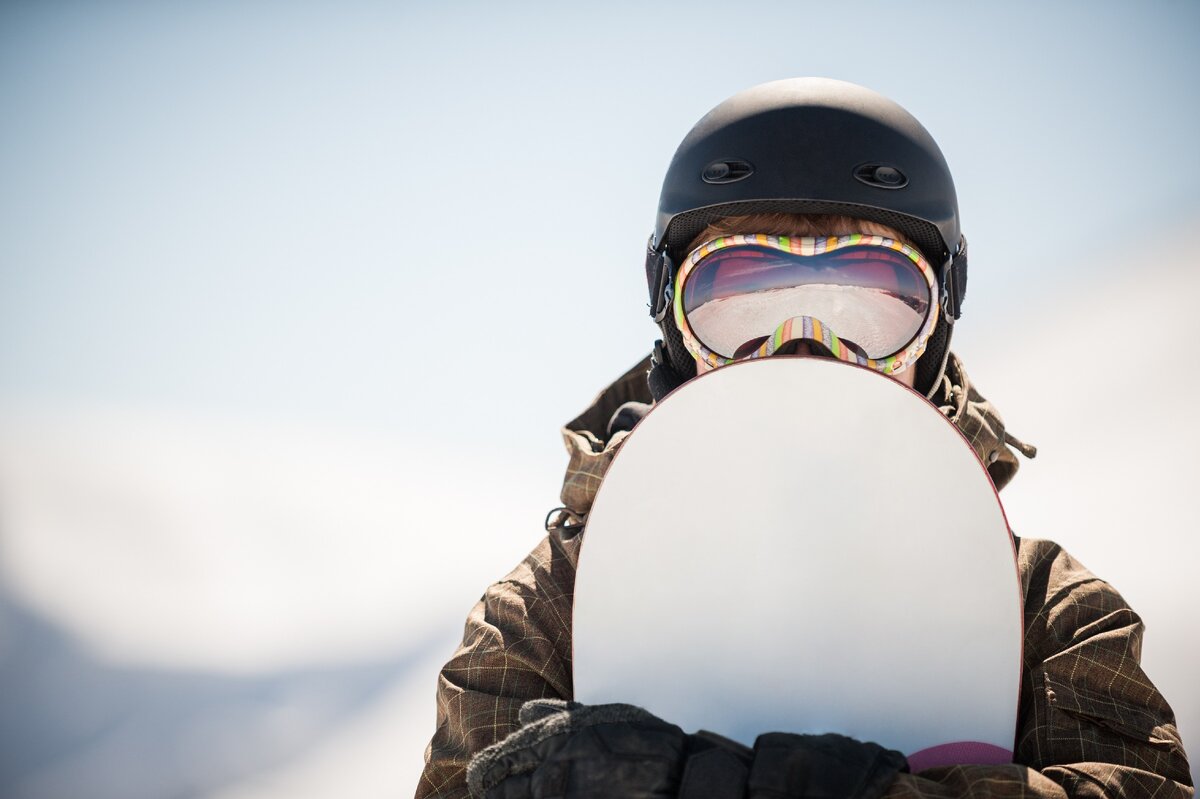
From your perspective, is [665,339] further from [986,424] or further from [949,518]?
[949,518]

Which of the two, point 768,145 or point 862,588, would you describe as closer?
point 862,588

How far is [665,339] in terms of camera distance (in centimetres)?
225

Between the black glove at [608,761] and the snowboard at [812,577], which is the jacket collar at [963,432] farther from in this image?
the black glove at [608,761]

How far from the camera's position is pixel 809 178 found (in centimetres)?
201

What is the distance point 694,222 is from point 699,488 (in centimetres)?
87

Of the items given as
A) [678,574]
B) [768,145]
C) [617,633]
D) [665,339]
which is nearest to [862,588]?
[678,574]

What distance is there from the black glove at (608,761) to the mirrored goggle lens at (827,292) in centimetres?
101

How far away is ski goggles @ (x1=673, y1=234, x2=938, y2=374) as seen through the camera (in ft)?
6.34

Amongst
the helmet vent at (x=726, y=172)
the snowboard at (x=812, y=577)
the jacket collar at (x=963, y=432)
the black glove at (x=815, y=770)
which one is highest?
the helmet vent at (x=726, y=172)

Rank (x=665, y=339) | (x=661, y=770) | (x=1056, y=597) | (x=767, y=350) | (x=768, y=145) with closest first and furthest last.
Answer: (x=661, y=770) < (x=1056, y=597) < (x=767, y=350) < (x=768, y=145) < (x=665, y=339)

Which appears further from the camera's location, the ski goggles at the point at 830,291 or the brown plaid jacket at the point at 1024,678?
the ski goggles at the point at 830,291

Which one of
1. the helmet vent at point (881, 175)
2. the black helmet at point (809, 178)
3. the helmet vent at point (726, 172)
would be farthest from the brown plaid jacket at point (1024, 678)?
the helmet vent at point (726, 172)

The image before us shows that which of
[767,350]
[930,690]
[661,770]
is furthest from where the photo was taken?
[767,350]

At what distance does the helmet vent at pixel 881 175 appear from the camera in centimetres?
205
